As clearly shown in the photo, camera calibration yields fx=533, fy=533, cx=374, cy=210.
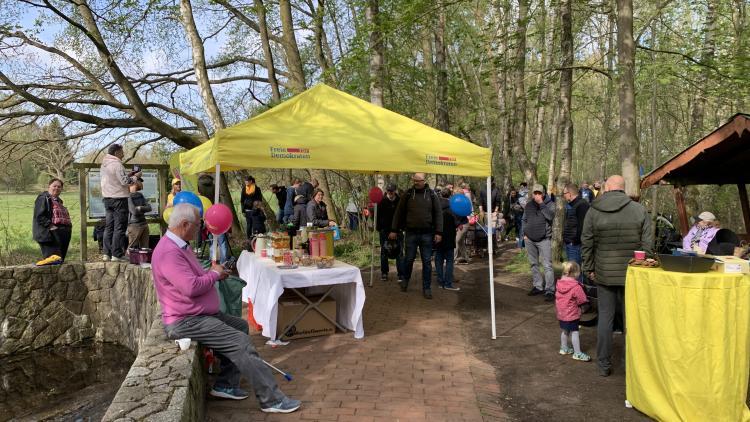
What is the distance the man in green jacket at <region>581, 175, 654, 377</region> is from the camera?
4793mm

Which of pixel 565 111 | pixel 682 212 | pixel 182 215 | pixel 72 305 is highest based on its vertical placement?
pixel 565 111

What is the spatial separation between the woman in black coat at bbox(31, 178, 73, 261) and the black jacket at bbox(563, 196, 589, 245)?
796 cm

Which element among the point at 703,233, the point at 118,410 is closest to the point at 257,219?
the point at 703,233

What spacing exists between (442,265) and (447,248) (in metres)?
0.41

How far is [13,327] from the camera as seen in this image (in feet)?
28.1

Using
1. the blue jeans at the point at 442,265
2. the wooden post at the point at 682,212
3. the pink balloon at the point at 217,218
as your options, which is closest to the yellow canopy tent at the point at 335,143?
the pink balloon at the point at 217,218

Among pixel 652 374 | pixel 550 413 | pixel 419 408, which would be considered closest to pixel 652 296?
pixel 652 374

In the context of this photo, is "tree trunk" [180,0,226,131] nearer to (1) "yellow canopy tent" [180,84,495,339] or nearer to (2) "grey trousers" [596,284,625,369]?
(1) "yellow canopy tent" [180,84,495,339]

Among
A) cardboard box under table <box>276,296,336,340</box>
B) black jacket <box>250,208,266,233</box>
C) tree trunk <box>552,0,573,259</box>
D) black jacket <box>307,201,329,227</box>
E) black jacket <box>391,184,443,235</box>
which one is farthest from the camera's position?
black jacket <box>250,208,266,233</box>

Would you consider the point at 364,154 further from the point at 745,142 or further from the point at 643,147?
the point at 643,147

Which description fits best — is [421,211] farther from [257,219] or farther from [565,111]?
[257,219]

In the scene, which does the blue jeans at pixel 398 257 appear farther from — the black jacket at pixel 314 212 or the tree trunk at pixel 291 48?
the tree trunk at pixel 291 48

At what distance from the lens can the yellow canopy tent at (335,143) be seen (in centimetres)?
565

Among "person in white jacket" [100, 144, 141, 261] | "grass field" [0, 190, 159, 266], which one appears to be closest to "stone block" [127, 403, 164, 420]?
"person in white jacket" [100, 144, 141, 261]
